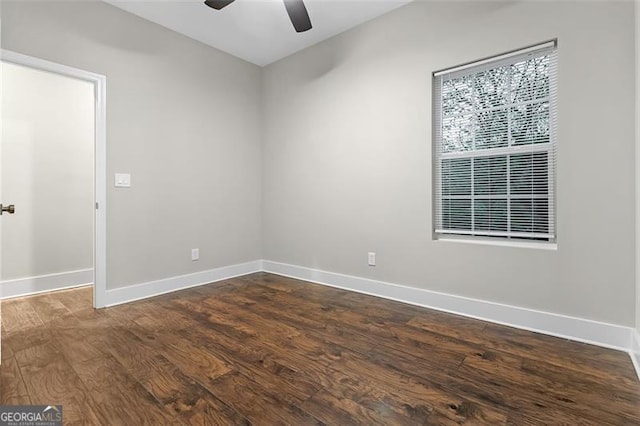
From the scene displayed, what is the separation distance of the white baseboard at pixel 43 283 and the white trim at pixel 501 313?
8.97 feet

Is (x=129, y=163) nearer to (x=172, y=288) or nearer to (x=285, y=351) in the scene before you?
(x=172, y=288)

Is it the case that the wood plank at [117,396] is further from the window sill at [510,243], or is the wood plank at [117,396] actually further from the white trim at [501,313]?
the window sill at [510,243]

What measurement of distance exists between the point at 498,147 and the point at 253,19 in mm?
2542

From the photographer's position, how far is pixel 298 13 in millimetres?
2158

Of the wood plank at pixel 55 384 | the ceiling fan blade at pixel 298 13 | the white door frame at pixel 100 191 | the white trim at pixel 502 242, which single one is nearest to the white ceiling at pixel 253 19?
the ceiling fan blade at pixel 298 13

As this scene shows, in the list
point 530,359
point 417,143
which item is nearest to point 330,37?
point 417,143

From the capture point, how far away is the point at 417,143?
2.67 metres

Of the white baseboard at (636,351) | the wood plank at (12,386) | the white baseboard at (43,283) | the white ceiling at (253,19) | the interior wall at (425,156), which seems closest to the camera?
the wood plank at (12,386)

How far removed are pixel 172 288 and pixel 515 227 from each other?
3226 mm

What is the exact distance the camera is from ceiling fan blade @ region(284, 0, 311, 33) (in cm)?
208

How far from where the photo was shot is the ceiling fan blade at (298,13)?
2076mm

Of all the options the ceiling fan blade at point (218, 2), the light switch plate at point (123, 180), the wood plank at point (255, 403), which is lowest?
the wood plank at point (255, 403)

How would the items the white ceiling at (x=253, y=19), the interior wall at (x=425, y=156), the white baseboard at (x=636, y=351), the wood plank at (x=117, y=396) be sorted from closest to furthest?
the wood plank at (x=117, y=396) → the white baseboard at (x=636, y=351) → the interior wall at (x=425, y=156) → the white ceiling at (x=253, y=19)

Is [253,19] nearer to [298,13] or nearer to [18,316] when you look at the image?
[298,13]
